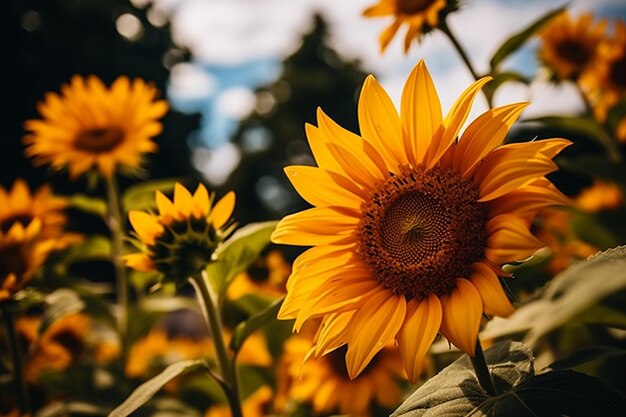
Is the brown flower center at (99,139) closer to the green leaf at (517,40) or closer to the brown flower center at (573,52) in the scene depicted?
the green leaf at (517,40)

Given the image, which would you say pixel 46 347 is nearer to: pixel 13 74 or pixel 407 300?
pixel 407 300

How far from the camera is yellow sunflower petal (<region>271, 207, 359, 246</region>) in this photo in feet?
4.18

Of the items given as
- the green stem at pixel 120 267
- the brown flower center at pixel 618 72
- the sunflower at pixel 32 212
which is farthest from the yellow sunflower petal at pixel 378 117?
the brown flower center at pixel 618 72

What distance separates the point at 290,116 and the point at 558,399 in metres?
28.0

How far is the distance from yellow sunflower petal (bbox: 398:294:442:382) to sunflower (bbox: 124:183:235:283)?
0.57 meters

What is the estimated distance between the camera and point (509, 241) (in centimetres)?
101

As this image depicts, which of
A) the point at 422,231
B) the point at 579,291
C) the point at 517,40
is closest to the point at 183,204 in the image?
the point at 422,231

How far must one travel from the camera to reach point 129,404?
1.19 m

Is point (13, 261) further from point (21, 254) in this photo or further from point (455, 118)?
point (455, 118)

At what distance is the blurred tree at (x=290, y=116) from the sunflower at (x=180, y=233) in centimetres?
2340

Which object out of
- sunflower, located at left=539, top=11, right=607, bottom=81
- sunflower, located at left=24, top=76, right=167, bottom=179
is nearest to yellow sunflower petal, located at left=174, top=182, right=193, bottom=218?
sunflower, located at left=24, top=76, right=167, bottom=179

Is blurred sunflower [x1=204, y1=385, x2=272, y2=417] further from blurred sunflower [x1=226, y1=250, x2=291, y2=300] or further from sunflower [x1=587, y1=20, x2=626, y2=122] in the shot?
sunflower [x1=587, y1=20, x2=626, y2=122]

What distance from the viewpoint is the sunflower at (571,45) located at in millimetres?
3385

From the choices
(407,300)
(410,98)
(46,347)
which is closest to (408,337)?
(407,300)
